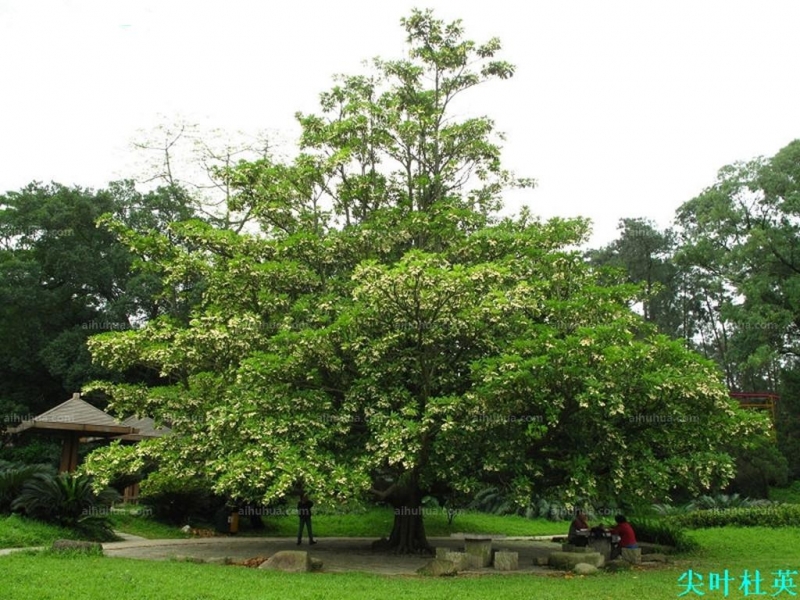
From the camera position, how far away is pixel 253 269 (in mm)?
16656

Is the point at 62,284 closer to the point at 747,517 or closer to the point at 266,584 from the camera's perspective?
the point at 266,584

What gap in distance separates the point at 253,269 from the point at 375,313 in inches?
148

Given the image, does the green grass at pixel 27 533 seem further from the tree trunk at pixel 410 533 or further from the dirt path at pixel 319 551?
the tree trunk at pixel 410 533

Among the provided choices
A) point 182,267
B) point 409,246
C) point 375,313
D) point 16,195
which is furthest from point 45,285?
point 375,313

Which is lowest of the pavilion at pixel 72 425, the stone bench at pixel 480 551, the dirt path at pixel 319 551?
the dirt path at pixel 319 551

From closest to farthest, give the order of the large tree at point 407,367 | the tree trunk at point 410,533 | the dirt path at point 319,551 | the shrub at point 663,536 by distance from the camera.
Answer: the large tree at point 407,367
the dirt path at point 319,551
the tree trunk at point 410,533
the shrub at point 663,536

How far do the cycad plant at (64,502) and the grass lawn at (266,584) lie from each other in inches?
176

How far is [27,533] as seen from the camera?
1558cm

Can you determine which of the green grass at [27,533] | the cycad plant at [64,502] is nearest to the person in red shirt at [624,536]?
the cycad plant at [64,502]

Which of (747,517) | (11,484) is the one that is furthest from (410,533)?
(747,517)

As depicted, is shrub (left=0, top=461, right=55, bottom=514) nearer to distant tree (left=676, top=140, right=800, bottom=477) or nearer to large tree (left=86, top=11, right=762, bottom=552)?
large tree (left=86, top=11, right=762, bottom=552)

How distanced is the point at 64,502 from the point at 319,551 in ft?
20.9

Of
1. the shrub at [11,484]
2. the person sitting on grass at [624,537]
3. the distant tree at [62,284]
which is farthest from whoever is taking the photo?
the distant tree at [62,284]

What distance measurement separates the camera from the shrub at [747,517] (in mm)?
24828
